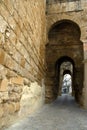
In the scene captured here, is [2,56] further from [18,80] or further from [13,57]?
[18,80]

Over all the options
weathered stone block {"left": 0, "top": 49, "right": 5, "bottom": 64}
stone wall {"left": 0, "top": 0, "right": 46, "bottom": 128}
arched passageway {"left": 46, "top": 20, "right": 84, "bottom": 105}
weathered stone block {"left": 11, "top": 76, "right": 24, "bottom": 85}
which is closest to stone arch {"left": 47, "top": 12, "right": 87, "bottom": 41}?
arched passageway {"left": 46, "top": 20, "right": 84, "bottom": 105}

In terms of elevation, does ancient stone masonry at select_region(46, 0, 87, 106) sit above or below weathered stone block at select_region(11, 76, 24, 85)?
above

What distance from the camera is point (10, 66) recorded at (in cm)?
386

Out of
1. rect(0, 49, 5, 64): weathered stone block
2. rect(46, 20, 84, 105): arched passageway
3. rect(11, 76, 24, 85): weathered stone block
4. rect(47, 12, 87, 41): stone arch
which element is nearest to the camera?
rect(0, 49, 5, 64): weathered stone block

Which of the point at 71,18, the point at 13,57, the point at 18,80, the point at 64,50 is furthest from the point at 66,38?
the point at 13,57

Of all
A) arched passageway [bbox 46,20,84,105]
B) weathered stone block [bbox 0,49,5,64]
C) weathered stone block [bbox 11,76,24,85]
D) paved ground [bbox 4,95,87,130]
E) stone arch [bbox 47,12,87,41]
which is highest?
stone arch [bbox 47,12,87,41]

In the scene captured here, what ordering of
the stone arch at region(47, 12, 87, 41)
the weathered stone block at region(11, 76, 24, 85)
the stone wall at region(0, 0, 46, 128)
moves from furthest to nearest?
the stone arch at region(47, 12, 87, 41)
the weathered stone block at region(11, 76, 24, 85)
the stone wall at region(0, 0, 46, 128)

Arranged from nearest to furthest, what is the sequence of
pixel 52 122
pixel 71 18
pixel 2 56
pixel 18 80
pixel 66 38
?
1. pixel 2 56
2. pixel 18 80
3. pixel 52 122
4. pixel 71 18
5. pixel 66 38

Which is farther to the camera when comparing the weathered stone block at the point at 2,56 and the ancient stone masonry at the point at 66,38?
the ancient stone masonry at the point at 66,38

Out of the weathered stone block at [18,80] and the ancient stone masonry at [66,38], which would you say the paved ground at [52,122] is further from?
the ancient stone masonry at [66,38]

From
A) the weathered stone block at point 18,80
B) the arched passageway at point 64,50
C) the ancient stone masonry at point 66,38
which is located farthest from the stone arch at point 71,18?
the weathered stone block at point 18,80

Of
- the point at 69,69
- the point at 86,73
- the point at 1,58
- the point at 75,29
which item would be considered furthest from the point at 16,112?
the point at 69,69

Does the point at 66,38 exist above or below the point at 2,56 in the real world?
above

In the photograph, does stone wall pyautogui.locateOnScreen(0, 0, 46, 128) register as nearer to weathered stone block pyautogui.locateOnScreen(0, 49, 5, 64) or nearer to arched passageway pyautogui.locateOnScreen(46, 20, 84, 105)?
weathered stone block pyautogui.locateOnScreen(0, 49, 5, 64)
